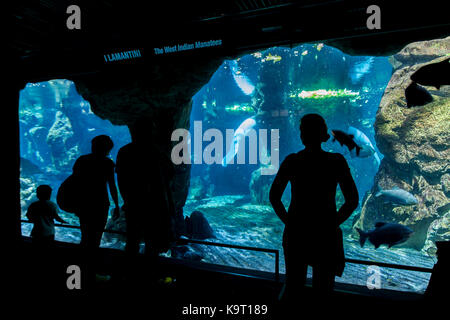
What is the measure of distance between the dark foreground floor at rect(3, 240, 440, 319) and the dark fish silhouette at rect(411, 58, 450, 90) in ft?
7.94

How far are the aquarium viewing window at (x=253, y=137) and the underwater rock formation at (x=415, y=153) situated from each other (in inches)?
36.1

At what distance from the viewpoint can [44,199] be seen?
4.18 meters

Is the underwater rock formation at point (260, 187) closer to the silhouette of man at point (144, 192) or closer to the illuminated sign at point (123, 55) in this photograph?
the illuminated sign at point (123, 55)

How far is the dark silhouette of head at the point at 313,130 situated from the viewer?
82.0 inches

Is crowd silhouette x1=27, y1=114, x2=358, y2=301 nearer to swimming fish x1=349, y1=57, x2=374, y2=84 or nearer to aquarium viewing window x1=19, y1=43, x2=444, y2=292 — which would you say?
aquarium viewing window x1=19, y1=43, x2=444, y2=292

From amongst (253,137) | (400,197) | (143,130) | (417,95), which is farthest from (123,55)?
(253,137)

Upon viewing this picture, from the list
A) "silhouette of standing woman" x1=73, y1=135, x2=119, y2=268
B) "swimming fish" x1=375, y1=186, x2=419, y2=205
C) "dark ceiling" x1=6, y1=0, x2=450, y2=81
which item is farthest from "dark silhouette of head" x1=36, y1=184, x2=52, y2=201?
"swimming fish" x1=375, y1=186, x2=419, y2=205

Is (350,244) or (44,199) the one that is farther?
(350,244)

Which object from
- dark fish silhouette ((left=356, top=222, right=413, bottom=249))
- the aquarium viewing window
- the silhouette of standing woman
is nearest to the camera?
the silhouette of standing woman

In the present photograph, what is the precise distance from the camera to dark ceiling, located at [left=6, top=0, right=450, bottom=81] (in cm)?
323

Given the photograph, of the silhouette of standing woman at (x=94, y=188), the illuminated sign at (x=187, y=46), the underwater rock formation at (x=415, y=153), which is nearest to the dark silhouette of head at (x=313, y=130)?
the illuminated sign at (x=187, y=46)
